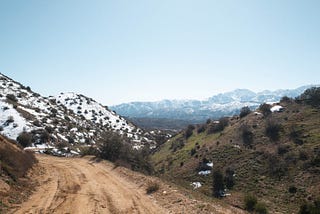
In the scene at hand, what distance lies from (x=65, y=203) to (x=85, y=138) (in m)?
54.1

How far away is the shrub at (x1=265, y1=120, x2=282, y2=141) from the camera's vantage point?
206 feet

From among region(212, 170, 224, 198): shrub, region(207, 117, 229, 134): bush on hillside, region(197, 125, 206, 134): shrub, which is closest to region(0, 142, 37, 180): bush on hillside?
region(212, 170, 224, 198): shrub

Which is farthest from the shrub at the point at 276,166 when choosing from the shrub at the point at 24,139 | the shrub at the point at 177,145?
the shrub at the point at 24,139

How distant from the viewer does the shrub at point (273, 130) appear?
6290cm

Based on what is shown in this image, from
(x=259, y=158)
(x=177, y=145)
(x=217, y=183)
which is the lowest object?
(x=217, y=183)

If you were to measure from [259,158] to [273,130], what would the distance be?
9716 millimetres

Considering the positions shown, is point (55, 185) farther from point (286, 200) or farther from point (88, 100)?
point (88, 100)

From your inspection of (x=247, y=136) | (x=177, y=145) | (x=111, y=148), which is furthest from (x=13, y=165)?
(x=177, y=145)

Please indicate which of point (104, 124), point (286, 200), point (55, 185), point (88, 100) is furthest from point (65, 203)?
point (88, 100)

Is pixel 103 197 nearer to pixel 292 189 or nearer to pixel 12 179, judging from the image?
pixel 12 179

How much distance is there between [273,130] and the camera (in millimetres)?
64750

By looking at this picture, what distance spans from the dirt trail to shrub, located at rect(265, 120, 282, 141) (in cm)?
4541

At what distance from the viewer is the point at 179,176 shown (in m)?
60.5

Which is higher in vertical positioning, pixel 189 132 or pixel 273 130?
pixel 273 130
